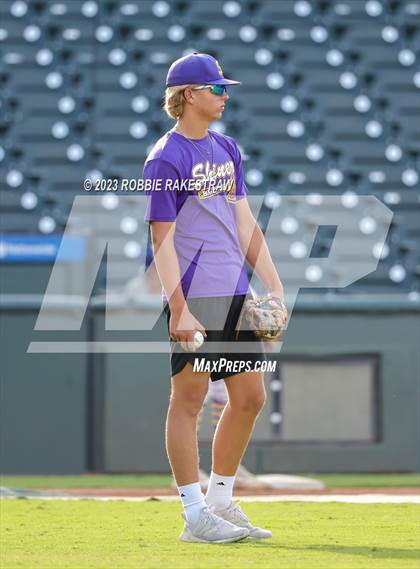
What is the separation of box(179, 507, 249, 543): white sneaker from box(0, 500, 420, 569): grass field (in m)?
0.04

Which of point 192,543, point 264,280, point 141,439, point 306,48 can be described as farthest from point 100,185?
point 306,48

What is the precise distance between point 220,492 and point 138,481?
3.46 m

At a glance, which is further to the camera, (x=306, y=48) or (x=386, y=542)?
(x=306, y=48)

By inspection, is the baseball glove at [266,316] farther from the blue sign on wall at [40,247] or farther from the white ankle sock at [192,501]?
the blue sign on wall at [40,247]

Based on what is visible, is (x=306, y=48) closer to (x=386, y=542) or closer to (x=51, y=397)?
(x=51, y=397)

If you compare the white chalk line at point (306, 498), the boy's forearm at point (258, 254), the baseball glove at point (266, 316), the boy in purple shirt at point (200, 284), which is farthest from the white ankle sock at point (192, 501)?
the white chalk line at point (306, 498)

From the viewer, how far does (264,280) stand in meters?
3.72

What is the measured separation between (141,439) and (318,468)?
3.48ft

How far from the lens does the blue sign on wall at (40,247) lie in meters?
8.82

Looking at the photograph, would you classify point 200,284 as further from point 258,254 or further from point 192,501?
point 192,501

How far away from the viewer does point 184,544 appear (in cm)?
349

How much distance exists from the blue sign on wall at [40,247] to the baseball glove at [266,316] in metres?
5.19

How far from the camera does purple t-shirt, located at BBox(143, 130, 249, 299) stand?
3486mm

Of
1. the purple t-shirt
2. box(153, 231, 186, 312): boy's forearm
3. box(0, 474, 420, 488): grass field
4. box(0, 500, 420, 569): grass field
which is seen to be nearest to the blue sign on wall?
box(0, 474, 420, 488): grass field
